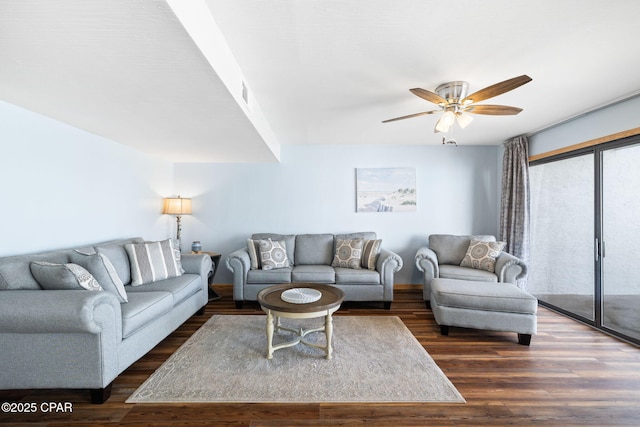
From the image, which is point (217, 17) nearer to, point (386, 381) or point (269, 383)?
point (269, 383)

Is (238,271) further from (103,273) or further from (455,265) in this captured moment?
(455,265)

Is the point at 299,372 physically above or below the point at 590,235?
below

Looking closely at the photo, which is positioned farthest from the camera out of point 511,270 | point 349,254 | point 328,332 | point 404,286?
point 404,286

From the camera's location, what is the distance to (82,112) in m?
2.23

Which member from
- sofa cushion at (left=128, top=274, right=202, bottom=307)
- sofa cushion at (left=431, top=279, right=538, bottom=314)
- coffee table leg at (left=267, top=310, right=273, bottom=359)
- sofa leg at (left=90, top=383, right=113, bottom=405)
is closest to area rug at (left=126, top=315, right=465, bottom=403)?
coffee table leg at (left=267, top=310, right=273, bottom=359)

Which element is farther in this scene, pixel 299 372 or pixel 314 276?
pixel 314 276

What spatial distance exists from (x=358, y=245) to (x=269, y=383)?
223cm

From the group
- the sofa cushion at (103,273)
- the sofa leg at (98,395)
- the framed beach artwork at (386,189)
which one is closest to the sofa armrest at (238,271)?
the sofa cushion at (103,273)

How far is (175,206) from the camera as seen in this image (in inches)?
156

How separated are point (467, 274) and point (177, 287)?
11.0 feet

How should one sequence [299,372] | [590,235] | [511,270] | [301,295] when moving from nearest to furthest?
1. [299,372]
2. [301,295]
3. [590,235]
4. [511,270]

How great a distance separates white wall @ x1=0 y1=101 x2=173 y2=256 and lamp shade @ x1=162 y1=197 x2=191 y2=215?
35cm

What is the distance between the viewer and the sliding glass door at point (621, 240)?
260cm

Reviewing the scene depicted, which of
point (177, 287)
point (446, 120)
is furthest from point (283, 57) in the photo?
point (177, 287)
